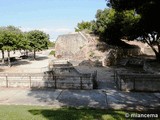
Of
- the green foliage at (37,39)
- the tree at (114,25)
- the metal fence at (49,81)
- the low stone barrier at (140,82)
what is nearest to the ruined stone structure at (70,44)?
the tree at (114,25)

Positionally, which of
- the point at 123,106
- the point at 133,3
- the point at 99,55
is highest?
the point at 133,3

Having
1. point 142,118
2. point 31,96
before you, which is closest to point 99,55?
point 31,96

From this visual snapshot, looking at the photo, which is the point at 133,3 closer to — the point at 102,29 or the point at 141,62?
the point at 141,62

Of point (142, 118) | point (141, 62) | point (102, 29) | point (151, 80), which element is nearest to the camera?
point (142, 118)

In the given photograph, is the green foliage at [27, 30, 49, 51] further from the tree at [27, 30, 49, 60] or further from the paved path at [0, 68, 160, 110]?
the paved path at [0, 68, 160, 110]

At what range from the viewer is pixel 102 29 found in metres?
43.5

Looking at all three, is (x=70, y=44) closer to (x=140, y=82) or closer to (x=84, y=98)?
(x=140, y=82)

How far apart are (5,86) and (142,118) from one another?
12.1 metres

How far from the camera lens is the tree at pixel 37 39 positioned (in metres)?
45.7

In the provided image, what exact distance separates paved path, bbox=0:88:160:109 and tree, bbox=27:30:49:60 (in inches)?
1171

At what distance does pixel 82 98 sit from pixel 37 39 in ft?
110

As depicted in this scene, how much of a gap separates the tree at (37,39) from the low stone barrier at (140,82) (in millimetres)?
31334

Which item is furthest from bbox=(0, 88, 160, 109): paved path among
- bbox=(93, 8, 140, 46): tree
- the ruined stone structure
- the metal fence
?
the ruined stone structure

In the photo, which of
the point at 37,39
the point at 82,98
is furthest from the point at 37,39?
the point at 82,98
